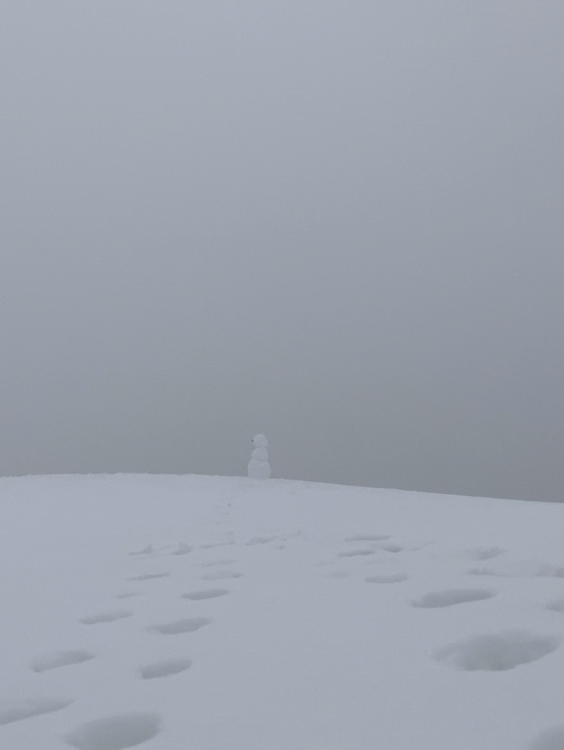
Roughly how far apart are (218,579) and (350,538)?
1.19 metres

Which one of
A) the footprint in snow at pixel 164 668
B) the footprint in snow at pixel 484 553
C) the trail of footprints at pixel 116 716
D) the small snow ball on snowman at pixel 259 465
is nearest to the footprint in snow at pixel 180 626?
the trail of footprints at pixel 116 716

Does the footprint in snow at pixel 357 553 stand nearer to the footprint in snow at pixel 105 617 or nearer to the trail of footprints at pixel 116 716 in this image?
the trail of footprints at pixel 116 716

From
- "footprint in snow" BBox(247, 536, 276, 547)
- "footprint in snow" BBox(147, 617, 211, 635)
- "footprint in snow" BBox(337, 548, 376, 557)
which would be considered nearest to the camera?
"footprint in snow" BBox(147, 617, 211, 635)

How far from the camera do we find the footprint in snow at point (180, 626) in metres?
2.33

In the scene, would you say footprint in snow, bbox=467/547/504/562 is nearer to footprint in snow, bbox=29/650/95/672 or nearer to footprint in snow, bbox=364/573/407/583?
footprint in snow, bbox=364/573/407/583

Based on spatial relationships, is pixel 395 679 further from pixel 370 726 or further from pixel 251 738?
Result: pixel 251 738

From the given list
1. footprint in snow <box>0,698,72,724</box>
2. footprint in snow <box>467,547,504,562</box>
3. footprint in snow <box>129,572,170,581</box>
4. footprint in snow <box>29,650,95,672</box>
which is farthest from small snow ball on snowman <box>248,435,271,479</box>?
footprint in snow <box>0,698,72,724</box>

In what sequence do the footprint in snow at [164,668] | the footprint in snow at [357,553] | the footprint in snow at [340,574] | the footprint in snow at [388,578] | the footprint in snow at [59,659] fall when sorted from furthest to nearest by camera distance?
the footprint in snow at [357,553] → the footprint in snow at [340,574] → the footprint in snow at [388,578] → the footprint in snow at [59,659] → the footprint in snow at [164,668]

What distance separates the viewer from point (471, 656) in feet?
5.88

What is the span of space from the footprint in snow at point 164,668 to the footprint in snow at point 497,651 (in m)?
0.67

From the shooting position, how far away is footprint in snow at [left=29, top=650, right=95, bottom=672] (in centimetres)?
214

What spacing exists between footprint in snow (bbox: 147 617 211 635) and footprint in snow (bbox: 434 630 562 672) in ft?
2.86

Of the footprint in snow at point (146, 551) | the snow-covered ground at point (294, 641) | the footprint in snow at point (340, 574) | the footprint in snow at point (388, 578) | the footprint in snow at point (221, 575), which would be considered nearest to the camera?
the snow-covered ground at point (294, 641)

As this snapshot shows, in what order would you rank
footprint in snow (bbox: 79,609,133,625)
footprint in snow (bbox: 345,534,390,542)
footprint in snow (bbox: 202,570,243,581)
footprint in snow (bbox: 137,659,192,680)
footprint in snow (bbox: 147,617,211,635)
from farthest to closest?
footprint in snow (bbox: 345,534,390,542)
footprint in snow (bbox: 202,570,243,581)
footprint in snow (bbox: 79,609,133,625)
footprint in snow (bbox: 147,617,211,635)
footprint in snow (bbox: 137,659,192,680)
